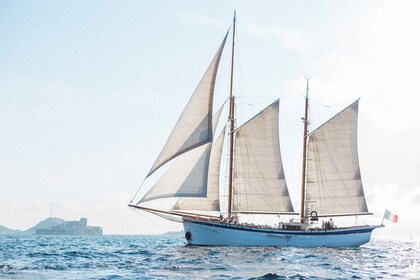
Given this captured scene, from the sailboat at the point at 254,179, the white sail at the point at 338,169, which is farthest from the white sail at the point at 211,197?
the white sail at the point at 338,169

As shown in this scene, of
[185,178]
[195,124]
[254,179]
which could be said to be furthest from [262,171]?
[195,124]

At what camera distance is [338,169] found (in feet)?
211

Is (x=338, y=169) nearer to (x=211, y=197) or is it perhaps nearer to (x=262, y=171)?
(x=262, y=171)

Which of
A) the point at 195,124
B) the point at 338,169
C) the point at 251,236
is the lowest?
the point at 251,236

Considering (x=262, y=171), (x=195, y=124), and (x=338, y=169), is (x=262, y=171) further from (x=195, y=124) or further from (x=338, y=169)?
(x=195, y=124)

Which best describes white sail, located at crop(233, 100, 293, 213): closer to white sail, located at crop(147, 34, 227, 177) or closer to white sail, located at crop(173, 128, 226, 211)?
white sail, located at crop(173, 128, 226, 211)

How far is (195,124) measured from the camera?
177ft

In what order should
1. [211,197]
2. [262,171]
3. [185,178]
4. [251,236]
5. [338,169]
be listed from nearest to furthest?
[185,178] → [211,197] → [251,236] → [262,171] → [338,169]

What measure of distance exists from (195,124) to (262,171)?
11.6 m

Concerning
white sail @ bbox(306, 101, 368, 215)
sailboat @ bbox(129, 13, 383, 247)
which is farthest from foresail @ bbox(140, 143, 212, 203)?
white sail @ bbox(306, 101, 368, 215)

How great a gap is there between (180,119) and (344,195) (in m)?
22.6

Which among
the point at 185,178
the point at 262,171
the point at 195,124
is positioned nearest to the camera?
the point at 195,124

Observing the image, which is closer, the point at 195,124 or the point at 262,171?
the point at 195,124

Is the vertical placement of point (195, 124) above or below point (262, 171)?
above
